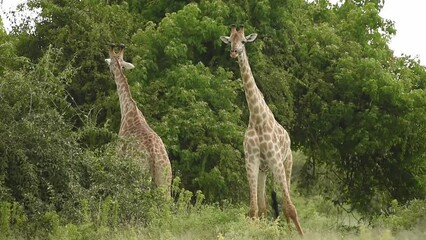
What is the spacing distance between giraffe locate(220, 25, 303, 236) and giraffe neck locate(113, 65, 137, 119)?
2.28m

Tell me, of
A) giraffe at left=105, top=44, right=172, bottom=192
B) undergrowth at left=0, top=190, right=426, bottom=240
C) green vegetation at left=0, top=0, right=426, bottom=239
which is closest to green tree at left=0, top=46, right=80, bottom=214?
green vegetation at left=0, top=0, right=426, bottom=239

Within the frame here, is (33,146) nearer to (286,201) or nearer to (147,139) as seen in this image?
(147,139)

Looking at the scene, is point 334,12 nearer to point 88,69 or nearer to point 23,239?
point 88,69

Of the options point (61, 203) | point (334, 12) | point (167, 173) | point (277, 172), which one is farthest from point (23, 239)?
point (334, 12)

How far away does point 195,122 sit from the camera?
19.4 m

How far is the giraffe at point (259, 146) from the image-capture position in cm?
1484

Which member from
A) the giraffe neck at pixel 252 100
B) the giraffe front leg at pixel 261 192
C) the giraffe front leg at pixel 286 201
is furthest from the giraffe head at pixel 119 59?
the giraffe front leg at pixel 286 201

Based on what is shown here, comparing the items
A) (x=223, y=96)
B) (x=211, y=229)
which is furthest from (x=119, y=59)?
(x=211, y=229)

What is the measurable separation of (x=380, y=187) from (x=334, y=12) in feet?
18.5

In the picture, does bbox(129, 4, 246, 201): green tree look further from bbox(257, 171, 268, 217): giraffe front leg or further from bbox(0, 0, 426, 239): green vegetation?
bbox(257, 171, 268, 217): giraffe front leg

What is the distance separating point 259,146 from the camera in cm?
1499

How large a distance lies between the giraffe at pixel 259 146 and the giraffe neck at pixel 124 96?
2.28 meters

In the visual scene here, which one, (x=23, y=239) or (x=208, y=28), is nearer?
(x=23, y=239)

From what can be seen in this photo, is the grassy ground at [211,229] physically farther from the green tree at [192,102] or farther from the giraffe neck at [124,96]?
the green tree at [192,102]
